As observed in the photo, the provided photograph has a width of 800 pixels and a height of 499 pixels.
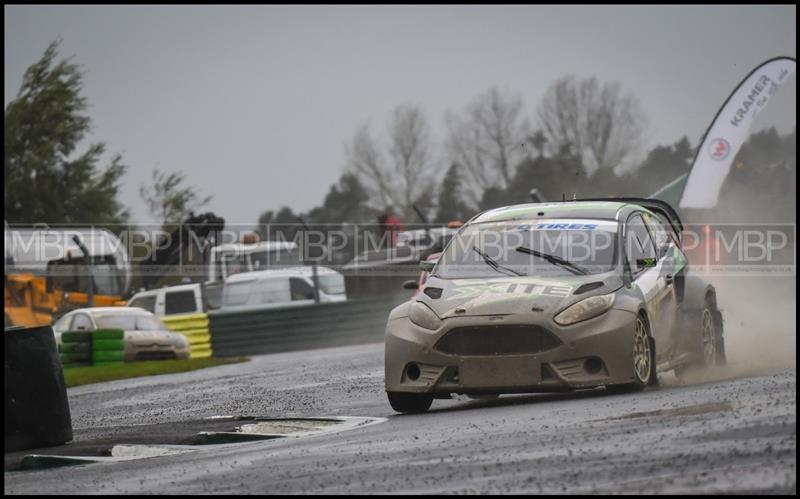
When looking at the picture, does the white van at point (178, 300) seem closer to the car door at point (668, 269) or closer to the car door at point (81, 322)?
the car door at point (81, 322)

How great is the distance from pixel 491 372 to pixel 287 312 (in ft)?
64.8

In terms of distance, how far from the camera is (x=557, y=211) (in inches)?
435

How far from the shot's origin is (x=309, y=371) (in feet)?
58.5

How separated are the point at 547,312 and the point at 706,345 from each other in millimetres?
2435

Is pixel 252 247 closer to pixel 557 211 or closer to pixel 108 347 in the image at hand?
pixel 108 347

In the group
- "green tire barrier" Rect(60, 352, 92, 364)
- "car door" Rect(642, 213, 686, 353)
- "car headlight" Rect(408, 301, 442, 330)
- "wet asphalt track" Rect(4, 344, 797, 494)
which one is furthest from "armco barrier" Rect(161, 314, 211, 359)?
"car headlight" Rect(408, 301, 442, 330)

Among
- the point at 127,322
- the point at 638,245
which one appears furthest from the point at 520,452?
the point at 127,322

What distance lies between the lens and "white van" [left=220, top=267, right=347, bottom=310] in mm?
31016

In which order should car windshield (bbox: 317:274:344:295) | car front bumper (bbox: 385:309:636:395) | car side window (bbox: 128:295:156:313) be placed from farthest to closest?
car side window (bbox: 128:295:156:313) < car windshield (bbox: 317:274:344:295) < car front bumper (bbox: 385:309:636:395)

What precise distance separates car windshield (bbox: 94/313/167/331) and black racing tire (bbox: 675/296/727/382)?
16.9m

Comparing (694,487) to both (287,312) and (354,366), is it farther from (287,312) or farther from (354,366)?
(287,312)

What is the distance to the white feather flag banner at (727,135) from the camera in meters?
25.9

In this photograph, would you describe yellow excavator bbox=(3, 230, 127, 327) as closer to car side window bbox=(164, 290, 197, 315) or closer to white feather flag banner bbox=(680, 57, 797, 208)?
car side window bbox=(164, 290, 197, 315)

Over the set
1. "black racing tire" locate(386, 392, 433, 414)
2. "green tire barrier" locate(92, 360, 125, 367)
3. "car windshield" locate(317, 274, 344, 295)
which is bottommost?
"green tire barrier" locate(92, 360, 125, 367)
